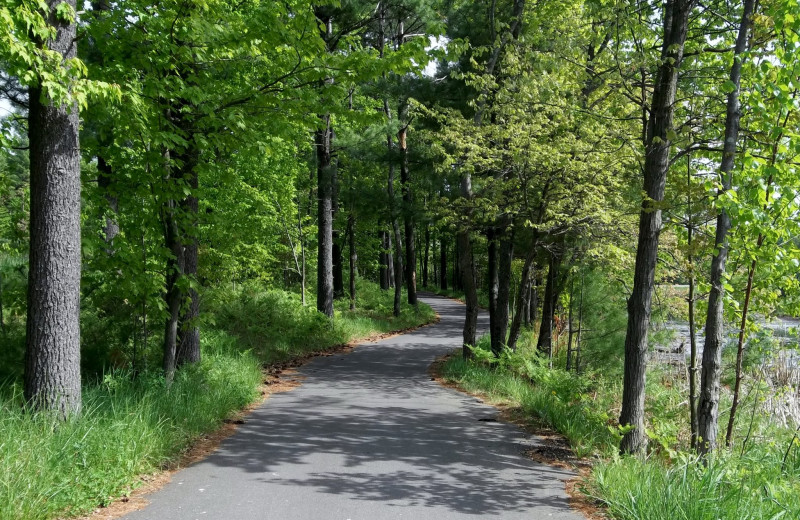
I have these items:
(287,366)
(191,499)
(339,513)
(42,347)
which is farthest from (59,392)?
(287,366)

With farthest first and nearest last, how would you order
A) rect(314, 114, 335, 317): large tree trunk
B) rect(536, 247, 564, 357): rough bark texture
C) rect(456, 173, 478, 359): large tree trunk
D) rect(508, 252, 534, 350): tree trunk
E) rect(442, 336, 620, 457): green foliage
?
rect(314, 114, 335, 317): large tree trunk < rect(456, 173, 478, 359): large tree trunk < rect(536, 247, 564, 357): rough bark texture < rect(508, 252, 534, 350): tree trunk < rect(442, 336, 620, 457): green foliage

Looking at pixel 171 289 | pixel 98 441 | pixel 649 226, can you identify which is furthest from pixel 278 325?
pixel 649 226

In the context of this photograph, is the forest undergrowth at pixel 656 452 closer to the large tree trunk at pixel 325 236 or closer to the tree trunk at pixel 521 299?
the tree trunk at pixel 521 299

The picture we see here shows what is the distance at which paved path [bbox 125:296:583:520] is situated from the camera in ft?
16.2

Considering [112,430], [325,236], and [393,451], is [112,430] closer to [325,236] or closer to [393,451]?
[393,451]

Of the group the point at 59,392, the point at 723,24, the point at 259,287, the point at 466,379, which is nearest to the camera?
the point at 59,392

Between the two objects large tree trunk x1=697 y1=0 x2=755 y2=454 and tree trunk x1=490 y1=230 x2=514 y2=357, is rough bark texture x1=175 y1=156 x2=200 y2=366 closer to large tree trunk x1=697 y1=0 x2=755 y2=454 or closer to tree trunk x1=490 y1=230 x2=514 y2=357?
large tree trunk x1=697 y1=0 x2=755 y2=454

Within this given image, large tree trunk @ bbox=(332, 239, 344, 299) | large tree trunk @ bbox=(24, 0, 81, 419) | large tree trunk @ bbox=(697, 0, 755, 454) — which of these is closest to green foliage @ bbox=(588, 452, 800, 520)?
large tree trunk @ bbox=(697, 0, 755, 454)

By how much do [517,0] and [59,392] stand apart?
12038 millimetres

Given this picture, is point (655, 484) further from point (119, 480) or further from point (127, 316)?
point (127, 316)

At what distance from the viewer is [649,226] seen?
659 cm

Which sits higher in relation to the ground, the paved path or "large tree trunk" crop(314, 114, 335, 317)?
"large tree trunk" crop(314, 114, 335, 317)

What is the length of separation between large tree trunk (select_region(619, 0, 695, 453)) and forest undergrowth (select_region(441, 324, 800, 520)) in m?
0.34

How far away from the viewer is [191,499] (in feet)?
16.5
